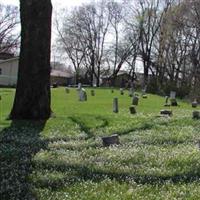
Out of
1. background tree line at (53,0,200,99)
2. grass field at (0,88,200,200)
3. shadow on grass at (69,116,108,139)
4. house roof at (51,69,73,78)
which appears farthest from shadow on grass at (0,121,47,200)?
house roof at (51,69,73,78)

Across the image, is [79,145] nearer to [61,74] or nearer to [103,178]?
[103,178]

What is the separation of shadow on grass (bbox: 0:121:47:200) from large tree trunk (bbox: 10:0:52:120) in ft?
3.03

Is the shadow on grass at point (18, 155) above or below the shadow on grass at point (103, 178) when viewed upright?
below

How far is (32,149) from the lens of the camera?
11.5m

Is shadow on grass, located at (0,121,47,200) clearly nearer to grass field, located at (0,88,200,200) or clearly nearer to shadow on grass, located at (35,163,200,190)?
grass field, located at (0,88,200,200)

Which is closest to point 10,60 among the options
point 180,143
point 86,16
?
point 86,16

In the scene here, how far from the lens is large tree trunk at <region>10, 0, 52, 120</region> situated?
17.6m

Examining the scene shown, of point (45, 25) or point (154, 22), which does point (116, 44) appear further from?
point (45, 25)

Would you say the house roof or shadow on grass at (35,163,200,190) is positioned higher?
the house roof

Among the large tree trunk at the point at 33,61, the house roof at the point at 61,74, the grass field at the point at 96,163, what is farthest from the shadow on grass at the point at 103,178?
the house roof at the point at 61,74

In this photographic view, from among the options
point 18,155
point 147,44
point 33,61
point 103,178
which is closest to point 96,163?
point 103,178

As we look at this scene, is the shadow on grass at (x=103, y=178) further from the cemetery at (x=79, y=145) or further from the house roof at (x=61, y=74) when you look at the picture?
the house roof at (x=61, y=74)

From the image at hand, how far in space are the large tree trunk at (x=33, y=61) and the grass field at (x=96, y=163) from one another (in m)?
1.75

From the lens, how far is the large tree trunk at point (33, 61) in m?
17.6
